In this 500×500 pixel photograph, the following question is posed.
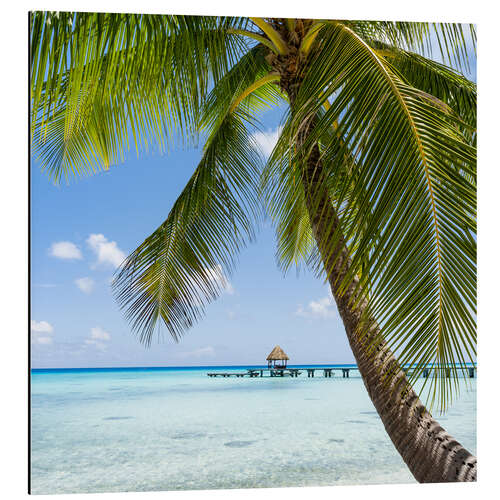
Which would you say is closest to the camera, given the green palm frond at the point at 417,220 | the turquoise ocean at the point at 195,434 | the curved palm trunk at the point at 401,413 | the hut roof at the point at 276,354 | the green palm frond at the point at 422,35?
the green palm frond at the point at 417,220

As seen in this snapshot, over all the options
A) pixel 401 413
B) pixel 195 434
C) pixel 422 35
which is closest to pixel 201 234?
pixel 401 413

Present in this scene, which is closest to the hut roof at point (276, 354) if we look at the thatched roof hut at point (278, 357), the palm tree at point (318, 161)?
the thatched roof hut at point (278, 357)

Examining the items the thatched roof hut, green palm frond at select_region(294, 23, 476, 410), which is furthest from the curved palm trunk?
the thatched roof hut

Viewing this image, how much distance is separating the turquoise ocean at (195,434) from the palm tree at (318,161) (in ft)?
2.62

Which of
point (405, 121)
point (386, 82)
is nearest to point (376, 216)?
point (405, 121)

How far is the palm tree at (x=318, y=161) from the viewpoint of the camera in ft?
5.37

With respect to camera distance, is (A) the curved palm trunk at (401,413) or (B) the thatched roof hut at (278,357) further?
(B) the thatched roof hut at (278,357)

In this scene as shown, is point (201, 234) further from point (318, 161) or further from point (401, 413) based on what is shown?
point (401, 413)

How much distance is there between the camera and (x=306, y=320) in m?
3.79

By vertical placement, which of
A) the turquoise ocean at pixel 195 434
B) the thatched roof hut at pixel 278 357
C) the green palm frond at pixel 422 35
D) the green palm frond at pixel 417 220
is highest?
the green palm frond at pixel 422 35

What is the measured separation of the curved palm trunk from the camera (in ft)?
6.55

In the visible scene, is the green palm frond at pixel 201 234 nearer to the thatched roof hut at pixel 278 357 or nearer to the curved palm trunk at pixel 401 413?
the curved palm trunk at pixel 401 413

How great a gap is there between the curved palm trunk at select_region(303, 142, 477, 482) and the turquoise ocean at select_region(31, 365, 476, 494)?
0.66 m
